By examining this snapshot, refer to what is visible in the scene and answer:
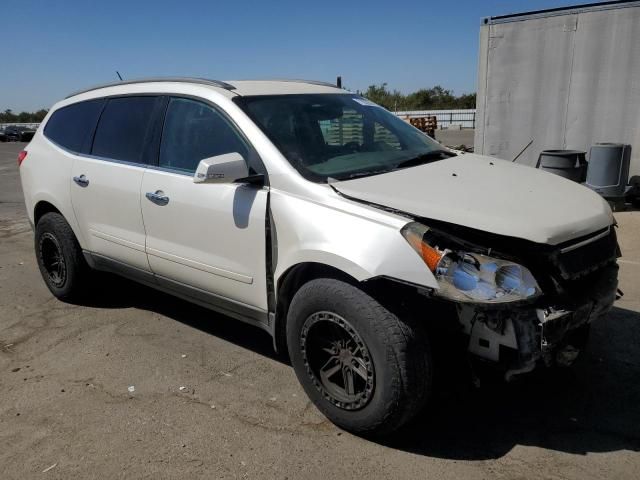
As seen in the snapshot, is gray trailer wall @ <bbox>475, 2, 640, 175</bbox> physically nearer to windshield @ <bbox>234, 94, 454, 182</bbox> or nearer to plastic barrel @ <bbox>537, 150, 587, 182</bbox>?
plastic barrel @ <bbox>537, 150, 587, 182</bbox>

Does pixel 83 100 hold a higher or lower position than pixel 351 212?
higher

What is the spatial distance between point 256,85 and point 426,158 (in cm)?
126

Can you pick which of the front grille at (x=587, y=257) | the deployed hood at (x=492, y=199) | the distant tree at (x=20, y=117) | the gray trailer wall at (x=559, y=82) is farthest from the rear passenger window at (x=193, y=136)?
the distant tree at (x=20, y=117)

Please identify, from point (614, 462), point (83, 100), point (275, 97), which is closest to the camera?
point (614, 462)

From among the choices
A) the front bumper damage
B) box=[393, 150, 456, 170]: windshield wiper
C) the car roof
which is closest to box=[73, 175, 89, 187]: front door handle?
the car roof

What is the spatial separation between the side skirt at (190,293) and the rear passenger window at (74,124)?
925mm

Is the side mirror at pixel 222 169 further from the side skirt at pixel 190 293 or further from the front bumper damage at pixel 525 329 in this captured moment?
the front bumper damage at pixel 525 329

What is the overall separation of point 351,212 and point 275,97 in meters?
1.28

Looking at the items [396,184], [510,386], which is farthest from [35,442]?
[510,386]

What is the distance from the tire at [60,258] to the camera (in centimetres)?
462

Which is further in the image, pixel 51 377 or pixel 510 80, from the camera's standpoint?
pixel 510 80

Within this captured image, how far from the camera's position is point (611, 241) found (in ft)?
9.78

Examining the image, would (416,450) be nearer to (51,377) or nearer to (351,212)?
(351,212)

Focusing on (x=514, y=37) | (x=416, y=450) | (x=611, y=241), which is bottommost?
(x=416, y=450)
